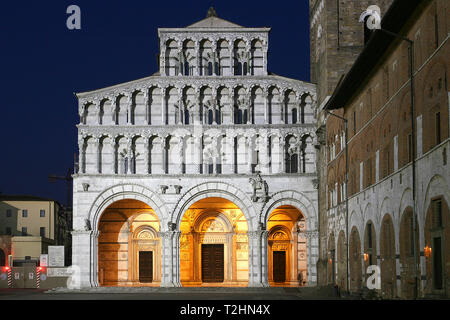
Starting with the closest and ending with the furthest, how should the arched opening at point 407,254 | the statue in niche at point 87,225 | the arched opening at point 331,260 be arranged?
the arched opening at point 407,254 → the arched opening at point 331,260 → the statue in niche at point 87,225

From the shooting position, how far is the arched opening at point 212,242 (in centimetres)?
5147

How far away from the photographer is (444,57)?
21.4 metres

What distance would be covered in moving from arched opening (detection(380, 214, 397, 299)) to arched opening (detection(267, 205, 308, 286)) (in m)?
20.5

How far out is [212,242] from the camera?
51969mm

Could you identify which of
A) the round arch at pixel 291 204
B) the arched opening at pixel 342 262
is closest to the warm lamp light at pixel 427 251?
the arched opening at pixel 342 262

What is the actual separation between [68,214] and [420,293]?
81022 millimetres

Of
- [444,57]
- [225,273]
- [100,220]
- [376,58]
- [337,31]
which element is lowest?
[225,273]

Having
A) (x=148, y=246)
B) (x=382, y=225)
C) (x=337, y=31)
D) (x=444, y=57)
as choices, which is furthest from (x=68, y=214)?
(x=444, y=57)

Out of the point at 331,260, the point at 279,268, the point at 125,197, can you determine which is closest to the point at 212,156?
the point at 125,197

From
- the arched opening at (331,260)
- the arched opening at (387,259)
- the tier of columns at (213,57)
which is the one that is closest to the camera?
the arched opening at (387,259)

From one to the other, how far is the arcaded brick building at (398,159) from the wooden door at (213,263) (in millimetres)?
12335

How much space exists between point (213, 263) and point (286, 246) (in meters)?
4.95

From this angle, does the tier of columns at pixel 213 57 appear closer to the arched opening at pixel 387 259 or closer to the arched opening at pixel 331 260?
the arched opening at pixel 331 260
